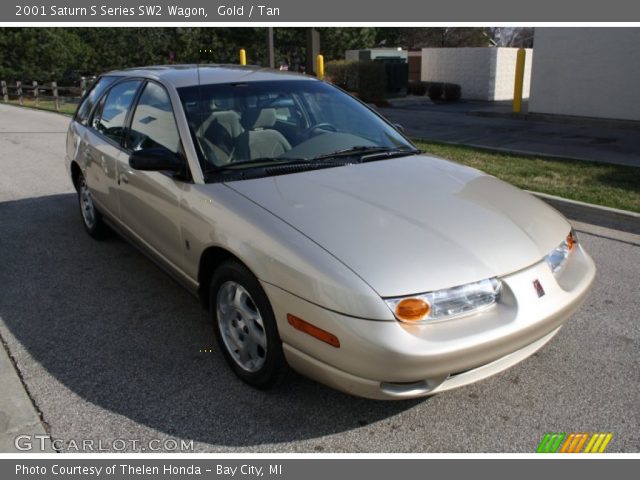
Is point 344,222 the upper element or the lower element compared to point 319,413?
upper

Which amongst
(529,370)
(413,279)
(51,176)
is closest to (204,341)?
(413,279)

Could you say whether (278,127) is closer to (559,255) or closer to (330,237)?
(330,237)

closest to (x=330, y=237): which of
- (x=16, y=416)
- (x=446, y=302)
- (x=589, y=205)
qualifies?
(x=446, y=302)

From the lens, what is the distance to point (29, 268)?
5055mm

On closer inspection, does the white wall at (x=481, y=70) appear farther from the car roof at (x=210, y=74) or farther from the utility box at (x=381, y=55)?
the car roof at (x=210, y=74)

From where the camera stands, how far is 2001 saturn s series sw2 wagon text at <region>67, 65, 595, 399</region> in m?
2.59

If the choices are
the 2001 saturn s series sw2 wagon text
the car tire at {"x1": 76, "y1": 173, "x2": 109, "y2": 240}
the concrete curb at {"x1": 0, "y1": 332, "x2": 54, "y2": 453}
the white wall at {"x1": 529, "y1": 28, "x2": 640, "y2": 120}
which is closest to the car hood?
the 2001 saturn s series sw2 wagon text

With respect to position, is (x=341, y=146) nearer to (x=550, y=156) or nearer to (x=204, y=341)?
(x=204, y=341)

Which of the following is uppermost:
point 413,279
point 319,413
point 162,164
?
point 162,164

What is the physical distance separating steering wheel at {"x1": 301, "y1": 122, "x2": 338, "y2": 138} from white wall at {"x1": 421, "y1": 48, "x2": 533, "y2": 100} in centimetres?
1797

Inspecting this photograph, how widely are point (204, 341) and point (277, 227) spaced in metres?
1.20

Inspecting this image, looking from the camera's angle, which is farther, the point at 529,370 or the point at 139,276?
the point at 139,276

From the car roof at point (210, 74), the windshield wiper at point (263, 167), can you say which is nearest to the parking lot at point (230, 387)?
the windshield wiper at point (263, 167)

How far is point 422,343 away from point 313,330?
1.56ft
